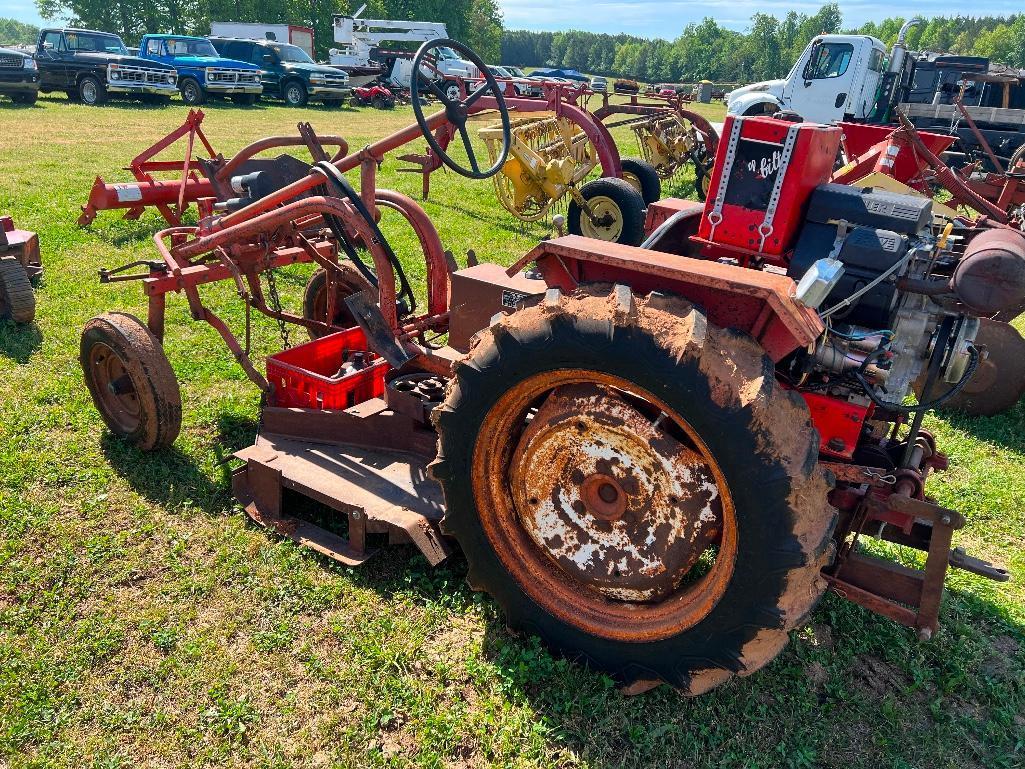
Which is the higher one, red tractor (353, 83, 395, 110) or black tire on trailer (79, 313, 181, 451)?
red tractor (353, 83, 395, 110)

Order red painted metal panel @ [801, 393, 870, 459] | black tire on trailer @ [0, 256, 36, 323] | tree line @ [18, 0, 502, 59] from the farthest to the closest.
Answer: tree line @ [18, 0, 502, 59] < black tire on trailer @ [0, 256, 36, 323] < red painted metal panel @ [801, 393, 870, 459]

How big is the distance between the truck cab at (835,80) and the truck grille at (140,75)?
14.7m

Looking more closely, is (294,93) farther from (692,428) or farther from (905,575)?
(905,575)

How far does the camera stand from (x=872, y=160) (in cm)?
690

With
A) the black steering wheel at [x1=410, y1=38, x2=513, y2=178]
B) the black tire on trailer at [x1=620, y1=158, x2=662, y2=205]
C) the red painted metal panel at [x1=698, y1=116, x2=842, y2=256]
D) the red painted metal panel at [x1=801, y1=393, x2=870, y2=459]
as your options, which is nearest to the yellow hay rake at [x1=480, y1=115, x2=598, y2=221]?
the black tire on trailer at [x1=620, y1=158, x2=662, y2=205]

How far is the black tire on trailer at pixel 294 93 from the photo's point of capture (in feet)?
75.4

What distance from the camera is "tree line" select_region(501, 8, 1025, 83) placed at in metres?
75.6

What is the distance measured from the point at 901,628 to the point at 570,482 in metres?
1.59

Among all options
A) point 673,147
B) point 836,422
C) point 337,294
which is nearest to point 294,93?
point 673,147

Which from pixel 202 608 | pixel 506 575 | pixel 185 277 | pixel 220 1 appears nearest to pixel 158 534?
pixel 202 608

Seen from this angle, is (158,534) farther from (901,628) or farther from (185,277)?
(901,628)

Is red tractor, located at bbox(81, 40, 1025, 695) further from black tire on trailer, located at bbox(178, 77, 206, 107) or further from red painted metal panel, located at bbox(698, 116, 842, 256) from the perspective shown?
black tire on trailer, located at bbox(178, 77, 206, 107)

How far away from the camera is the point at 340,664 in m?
2.77

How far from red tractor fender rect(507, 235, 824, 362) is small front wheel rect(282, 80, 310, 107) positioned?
909 inches
